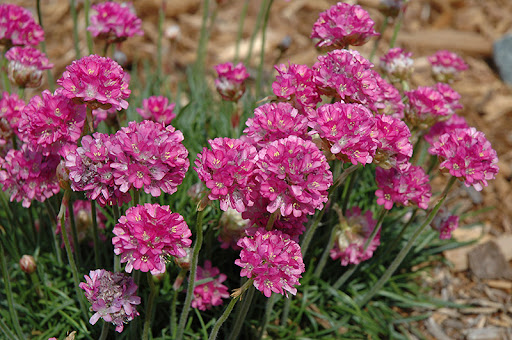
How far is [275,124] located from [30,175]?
0.98m

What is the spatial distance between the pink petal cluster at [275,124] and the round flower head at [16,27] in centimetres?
134

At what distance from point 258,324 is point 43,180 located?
1137mm

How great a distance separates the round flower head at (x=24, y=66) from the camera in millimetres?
2148

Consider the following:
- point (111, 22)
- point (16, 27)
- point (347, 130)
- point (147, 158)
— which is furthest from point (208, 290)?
point (16, 27)

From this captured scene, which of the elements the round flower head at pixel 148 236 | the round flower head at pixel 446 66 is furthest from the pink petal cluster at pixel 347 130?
the round flower head at pixel 446 66

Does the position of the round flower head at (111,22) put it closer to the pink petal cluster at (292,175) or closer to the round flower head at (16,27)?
the round flower head at (16,27)

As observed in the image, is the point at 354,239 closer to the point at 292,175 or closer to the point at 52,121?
the point at 292,175

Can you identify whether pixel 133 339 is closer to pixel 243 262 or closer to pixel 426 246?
pixel 243 262

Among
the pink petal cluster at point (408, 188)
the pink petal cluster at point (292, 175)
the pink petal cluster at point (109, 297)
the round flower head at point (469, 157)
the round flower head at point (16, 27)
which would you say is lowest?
the pink petal cluster at point (109, 297)

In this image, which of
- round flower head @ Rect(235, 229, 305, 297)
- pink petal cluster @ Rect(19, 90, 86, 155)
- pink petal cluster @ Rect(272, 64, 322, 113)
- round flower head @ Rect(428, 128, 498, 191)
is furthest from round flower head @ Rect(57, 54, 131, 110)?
round flower head @ Rect(428, 128, 498, 191)

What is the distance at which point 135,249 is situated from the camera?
151cm

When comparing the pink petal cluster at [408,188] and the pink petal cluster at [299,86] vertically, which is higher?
the pink petal cluster at [299,86]

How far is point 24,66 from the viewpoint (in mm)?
2148

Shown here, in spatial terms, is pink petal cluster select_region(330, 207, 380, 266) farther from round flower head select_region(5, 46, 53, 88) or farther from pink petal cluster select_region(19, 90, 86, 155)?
round flower head select_region(5, 46, 53, 88)
